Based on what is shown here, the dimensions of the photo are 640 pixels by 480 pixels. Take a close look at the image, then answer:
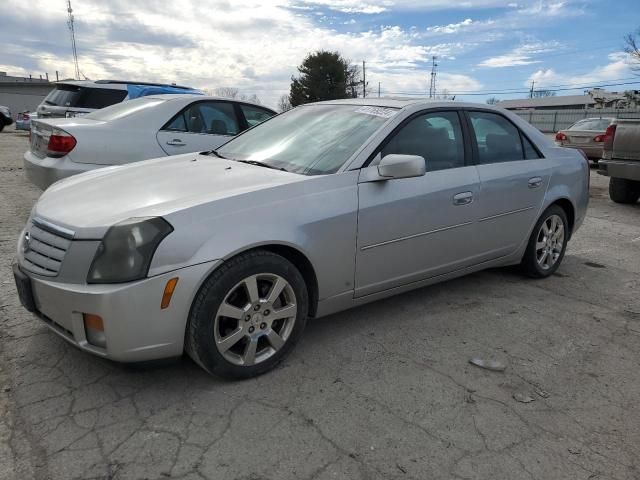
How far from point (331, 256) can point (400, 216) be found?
0.60 m

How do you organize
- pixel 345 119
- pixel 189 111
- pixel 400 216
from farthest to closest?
pixel 189 111 → pixel 345 119 → pixel 400 216

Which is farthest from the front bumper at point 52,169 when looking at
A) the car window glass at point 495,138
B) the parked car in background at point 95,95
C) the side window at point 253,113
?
the parked car in background at point 95,95

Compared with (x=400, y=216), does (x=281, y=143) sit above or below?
→ above

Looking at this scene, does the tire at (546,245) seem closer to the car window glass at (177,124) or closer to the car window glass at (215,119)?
the car window glass at (215,119)

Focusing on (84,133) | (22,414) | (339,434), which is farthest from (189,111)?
(339,434)

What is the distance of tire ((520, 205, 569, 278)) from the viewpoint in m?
4.53

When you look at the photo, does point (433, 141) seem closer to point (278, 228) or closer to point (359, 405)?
point (278, 228)

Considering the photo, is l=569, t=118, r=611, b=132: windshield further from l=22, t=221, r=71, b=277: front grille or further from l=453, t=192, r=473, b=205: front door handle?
l=22, t=221, r=71, b=277: front grille

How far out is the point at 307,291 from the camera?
3021mm

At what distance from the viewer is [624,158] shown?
836 cm

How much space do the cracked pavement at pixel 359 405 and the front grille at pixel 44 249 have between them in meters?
0.61

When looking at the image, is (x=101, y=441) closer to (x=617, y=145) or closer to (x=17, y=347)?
(x=17, y=347)

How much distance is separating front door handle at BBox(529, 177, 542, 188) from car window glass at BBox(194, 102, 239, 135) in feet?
12.2

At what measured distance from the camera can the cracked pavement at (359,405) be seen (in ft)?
7.22
